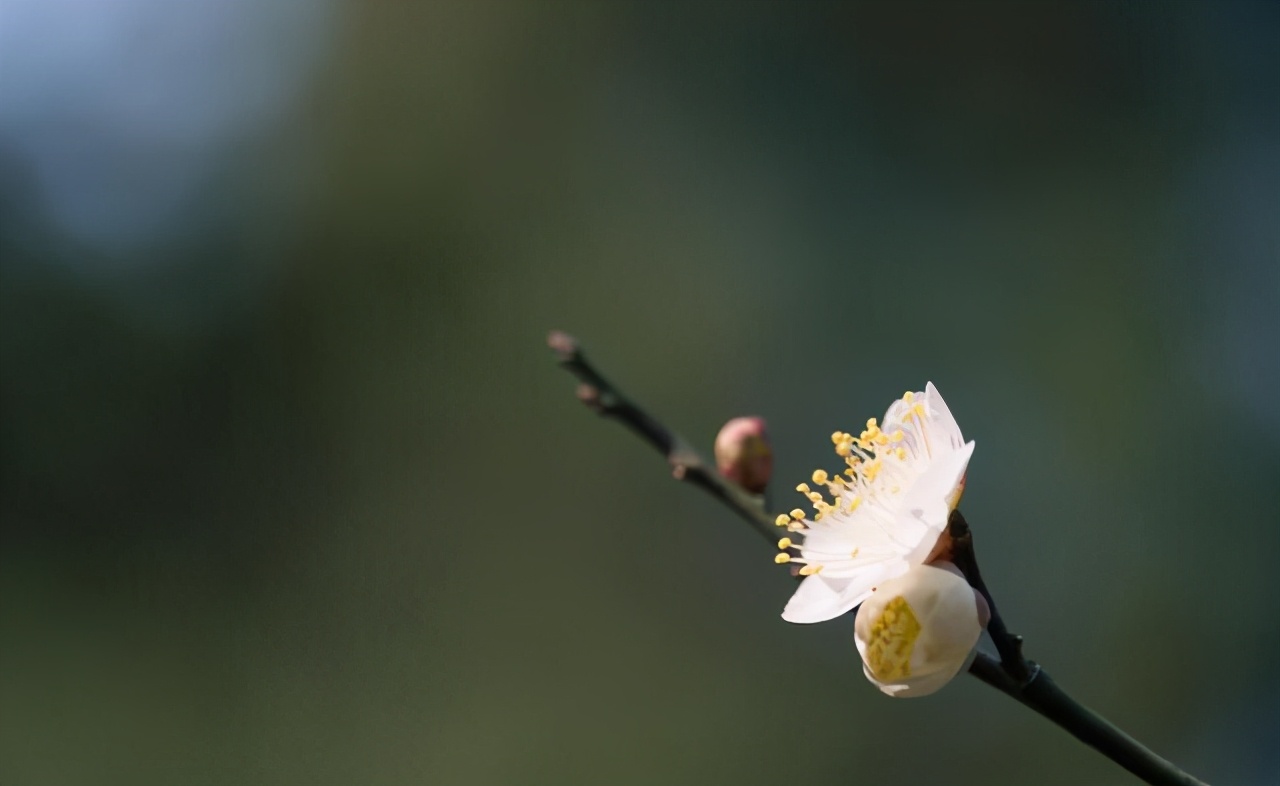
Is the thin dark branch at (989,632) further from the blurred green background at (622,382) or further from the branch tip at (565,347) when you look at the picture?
the blurred green background at (622,382)

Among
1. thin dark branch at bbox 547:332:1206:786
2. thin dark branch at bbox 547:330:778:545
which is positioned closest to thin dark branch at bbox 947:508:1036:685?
thin dark branch at bbox 547:332:1206:786

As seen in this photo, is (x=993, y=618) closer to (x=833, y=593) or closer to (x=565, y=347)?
(x=833, y=593)

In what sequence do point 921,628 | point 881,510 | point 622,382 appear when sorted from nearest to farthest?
1. point 921,628
2. point 881,510
3. point 622,382

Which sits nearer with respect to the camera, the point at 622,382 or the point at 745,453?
the point at 745,453

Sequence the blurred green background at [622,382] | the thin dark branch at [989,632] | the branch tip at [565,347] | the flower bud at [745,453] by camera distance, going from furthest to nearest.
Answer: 1. the blurred green background at [622,382]
2. the flower bud at [745,453]
3. the branch tip at [565,347]
4. the thin dark branch at [989,632]

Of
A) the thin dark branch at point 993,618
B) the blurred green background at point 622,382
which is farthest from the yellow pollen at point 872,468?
the blurred green background at point 622,382

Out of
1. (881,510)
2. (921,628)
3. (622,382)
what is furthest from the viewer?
(622,382)

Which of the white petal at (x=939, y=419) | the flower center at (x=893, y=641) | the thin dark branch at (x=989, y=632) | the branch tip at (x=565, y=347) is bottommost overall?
the flower center at (x=893, y=641)

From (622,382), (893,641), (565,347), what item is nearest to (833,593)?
(893,641)
